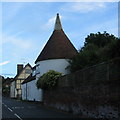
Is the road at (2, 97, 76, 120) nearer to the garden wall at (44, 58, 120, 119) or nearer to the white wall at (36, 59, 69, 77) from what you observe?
the garden wall at (44, 58, 120, 119)

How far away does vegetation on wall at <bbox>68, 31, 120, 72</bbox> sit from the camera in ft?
67.2

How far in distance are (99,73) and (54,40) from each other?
29.0 metres

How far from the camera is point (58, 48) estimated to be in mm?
49000

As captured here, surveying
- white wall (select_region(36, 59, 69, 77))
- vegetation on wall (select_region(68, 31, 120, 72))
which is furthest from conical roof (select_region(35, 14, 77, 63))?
vegetation on wall (select_region(68, 31, 120, 72))

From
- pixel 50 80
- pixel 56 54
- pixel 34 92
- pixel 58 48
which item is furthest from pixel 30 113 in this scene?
pixel 34 92

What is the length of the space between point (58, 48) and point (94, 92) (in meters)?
27.6

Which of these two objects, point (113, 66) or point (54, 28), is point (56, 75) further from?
point (113, 66)

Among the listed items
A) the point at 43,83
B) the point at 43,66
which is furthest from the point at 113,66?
the point at 43,66

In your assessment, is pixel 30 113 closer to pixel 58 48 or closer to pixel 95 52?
pixel 95 52

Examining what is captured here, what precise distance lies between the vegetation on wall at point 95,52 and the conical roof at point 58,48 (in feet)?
7.31

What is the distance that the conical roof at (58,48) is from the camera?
159 ft

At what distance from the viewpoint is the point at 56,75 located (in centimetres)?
3831

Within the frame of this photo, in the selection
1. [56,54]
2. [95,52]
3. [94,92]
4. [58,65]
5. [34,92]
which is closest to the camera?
[94,92]

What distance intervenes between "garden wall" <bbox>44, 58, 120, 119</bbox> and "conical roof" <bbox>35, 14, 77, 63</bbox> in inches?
594
